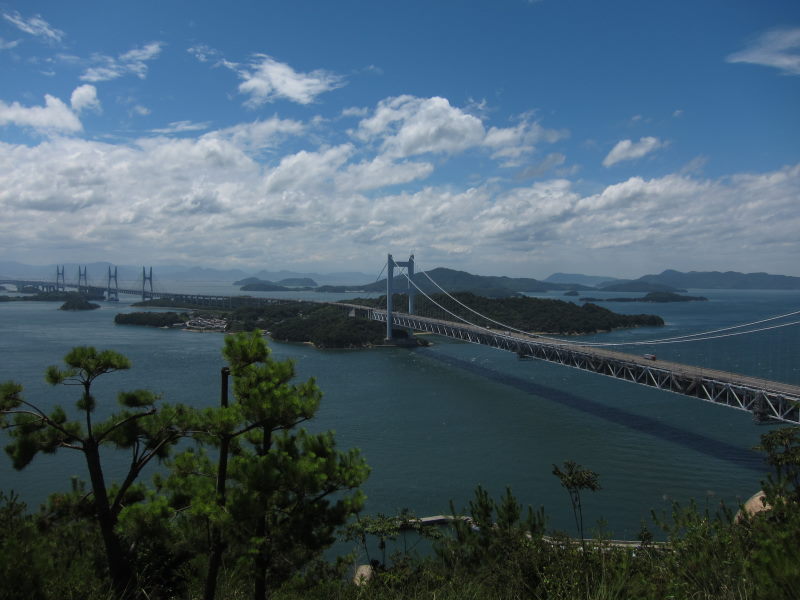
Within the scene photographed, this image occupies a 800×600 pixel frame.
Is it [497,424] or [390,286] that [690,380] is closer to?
[497,424]

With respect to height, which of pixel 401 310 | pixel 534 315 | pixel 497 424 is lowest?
pixel 497 424

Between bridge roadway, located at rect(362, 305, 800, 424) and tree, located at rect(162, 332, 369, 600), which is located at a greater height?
tree, located at rect(162, 332, 369, 600)

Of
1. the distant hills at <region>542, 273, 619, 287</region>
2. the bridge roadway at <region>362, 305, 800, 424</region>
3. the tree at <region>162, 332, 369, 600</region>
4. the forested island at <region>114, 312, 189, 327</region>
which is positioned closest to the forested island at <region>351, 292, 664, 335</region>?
the forested island at <region>114, 312, 189, 327</region>

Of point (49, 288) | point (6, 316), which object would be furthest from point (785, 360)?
point (49, 288)

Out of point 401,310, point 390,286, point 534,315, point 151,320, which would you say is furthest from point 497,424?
point 151,320

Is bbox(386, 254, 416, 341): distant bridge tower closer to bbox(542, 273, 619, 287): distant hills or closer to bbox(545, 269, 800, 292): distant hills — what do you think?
bbox(545, 269, 800, 292): distant hills

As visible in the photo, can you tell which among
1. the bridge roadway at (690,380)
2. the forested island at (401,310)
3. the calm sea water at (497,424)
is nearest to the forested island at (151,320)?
the forested island at (401,310)

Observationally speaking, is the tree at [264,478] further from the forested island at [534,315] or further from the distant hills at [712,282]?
the distant hills at [712,282]
